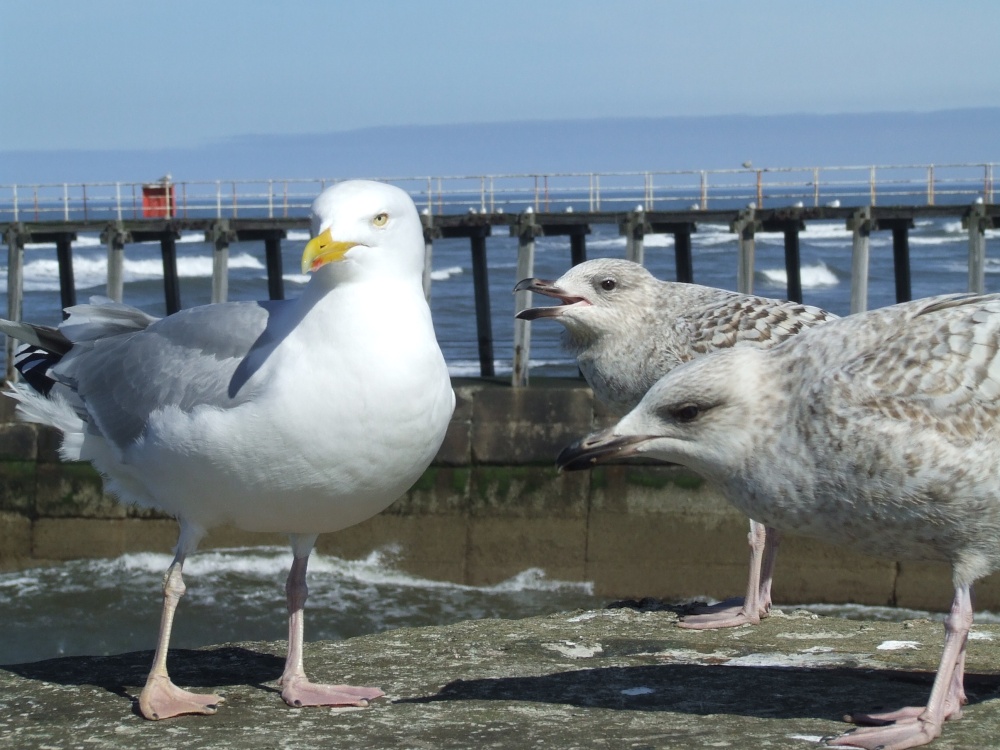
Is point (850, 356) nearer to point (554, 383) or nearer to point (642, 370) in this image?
point (642, 370)

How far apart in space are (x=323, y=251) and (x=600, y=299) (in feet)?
8.56

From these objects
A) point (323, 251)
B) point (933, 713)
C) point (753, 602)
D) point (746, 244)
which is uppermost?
point (323, 251)

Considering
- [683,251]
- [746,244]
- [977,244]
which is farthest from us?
[683,251]

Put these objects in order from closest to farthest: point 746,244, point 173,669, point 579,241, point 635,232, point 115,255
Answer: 1. point 173,669
2. point 746,244
3. point 635,232
4. point 115,255
5. point 579,241

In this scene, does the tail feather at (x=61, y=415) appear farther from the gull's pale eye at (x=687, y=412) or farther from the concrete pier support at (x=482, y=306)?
the concrete pier support at (x=482, y=306)

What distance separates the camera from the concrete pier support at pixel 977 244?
1599cm

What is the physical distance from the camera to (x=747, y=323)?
237 inches

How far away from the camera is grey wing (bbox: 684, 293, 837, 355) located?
5.97m

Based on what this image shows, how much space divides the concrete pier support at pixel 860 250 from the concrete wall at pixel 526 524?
12.8 feet

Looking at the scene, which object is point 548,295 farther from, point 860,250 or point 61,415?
point 860,250

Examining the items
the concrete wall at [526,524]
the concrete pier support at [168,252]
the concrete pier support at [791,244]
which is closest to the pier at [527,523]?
the concrete wall at [526,524]

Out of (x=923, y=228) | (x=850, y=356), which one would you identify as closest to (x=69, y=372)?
(x=850, y=356)

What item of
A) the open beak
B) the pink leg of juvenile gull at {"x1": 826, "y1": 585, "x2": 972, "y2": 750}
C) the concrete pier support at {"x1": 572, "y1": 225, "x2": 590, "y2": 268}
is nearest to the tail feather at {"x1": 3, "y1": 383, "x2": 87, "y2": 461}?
the open beak

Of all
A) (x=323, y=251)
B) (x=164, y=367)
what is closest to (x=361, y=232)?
(x=323, y=251)
